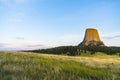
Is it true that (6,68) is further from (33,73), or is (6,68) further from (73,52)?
(73,52)

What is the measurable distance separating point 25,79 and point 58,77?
170 cm

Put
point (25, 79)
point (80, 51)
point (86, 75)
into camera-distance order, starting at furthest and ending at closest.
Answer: point (80, 51), point (86, 75), point (25, 79)

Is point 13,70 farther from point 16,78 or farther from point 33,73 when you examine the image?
point 16,78

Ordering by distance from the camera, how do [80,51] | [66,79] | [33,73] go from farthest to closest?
[80,51] → [33,73] → [66,79]

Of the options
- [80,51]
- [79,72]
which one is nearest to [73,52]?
[80,51]

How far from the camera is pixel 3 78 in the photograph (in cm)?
921

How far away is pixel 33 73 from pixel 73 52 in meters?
78.9

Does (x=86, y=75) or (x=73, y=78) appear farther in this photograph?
(x=86, y=75)

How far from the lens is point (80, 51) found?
8900 cm

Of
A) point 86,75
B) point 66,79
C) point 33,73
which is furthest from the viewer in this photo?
point 86,75

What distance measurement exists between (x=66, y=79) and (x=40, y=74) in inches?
49.7

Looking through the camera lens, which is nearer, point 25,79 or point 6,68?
point 25,79

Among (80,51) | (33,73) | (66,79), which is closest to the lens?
(66,79)

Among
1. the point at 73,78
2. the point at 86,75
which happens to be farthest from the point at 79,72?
the point at 73,78
